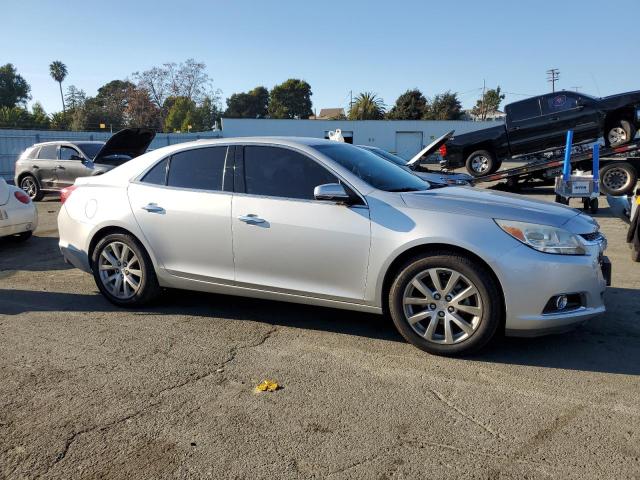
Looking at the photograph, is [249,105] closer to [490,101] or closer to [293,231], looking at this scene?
[490,101]

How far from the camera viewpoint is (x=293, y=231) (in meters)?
4.15

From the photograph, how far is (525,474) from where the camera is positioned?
2467mm

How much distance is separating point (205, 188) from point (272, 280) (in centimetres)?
106

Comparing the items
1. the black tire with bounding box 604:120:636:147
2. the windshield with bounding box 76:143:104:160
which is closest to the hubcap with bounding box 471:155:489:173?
the black tire with bounding box 604:120:636:147

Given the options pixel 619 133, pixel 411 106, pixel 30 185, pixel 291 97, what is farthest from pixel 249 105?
pixel 619 133

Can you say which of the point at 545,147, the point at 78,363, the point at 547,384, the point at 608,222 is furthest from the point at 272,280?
the point at 545,147

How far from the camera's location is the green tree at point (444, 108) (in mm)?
69312

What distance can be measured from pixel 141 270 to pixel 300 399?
238 centimetres

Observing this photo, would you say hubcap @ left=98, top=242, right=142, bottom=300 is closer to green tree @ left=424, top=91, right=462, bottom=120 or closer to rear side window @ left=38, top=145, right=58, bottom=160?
rear side window @ left=38, top=145, right=58, bottom=160

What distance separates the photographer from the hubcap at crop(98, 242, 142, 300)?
4938mm

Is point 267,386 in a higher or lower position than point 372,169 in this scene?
lower

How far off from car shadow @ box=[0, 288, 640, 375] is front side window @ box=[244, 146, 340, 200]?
119 cm

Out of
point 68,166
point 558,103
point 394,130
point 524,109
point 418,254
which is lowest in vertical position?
point 418,254

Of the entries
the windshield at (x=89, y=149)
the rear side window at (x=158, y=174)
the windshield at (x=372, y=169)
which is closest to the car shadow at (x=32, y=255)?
the rear side window at (x=158, y=174)
